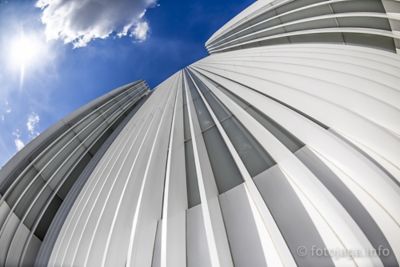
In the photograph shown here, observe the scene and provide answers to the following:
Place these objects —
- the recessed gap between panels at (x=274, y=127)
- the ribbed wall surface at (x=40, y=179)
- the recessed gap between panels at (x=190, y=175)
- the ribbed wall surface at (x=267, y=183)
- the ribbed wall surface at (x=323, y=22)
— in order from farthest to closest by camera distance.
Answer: the ribbed wall surface at (x=323, y=22), the ribbed wall surface at (x=40, y=179), the recessed gap between panels at (x=274, y=127), the recessed gap between panels at (x=190, y=175), the ribbed wall surface at (x=267, y=183)

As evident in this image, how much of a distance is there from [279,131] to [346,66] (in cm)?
344

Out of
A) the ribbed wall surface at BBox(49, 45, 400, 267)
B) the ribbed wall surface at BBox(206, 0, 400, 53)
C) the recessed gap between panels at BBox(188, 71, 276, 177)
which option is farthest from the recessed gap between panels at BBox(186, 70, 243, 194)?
the ribbed wall surface at BBox(206, 0, 400, 53)

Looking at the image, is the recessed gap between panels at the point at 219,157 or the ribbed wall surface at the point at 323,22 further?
the ribbed wall surface at the point at 323,22

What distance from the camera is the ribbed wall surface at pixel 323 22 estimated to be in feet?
24.5

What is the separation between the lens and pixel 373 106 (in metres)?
4.31

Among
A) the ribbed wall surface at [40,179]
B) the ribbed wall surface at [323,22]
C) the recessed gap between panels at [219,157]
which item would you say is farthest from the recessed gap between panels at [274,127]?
the ribbed wall surface at [40,179]

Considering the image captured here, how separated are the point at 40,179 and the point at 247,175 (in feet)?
25.0

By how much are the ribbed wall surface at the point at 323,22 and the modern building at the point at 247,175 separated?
86mm

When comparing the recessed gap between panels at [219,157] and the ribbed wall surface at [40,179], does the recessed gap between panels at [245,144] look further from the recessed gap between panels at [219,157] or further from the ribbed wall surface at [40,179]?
the ribbed wall surface at [40,179]

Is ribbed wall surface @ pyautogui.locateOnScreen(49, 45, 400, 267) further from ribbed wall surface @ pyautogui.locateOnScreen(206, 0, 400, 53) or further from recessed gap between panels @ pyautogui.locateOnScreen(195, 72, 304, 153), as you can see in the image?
ribbed wall surface @ pyautogui.locateOnScreen(206, 0, 400, 53)

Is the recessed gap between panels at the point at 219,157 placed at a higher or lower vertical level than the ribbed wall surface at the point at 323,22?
lower

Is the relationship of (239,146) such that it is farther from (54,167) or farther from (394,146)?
(54,167)

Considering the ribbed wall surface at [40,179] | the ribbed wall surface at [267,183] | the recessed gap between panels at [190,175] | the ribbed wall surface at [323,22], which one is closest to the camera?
the ribbed wall surface at [267,183]

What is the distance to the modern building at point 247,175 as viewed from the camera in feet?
9.76
